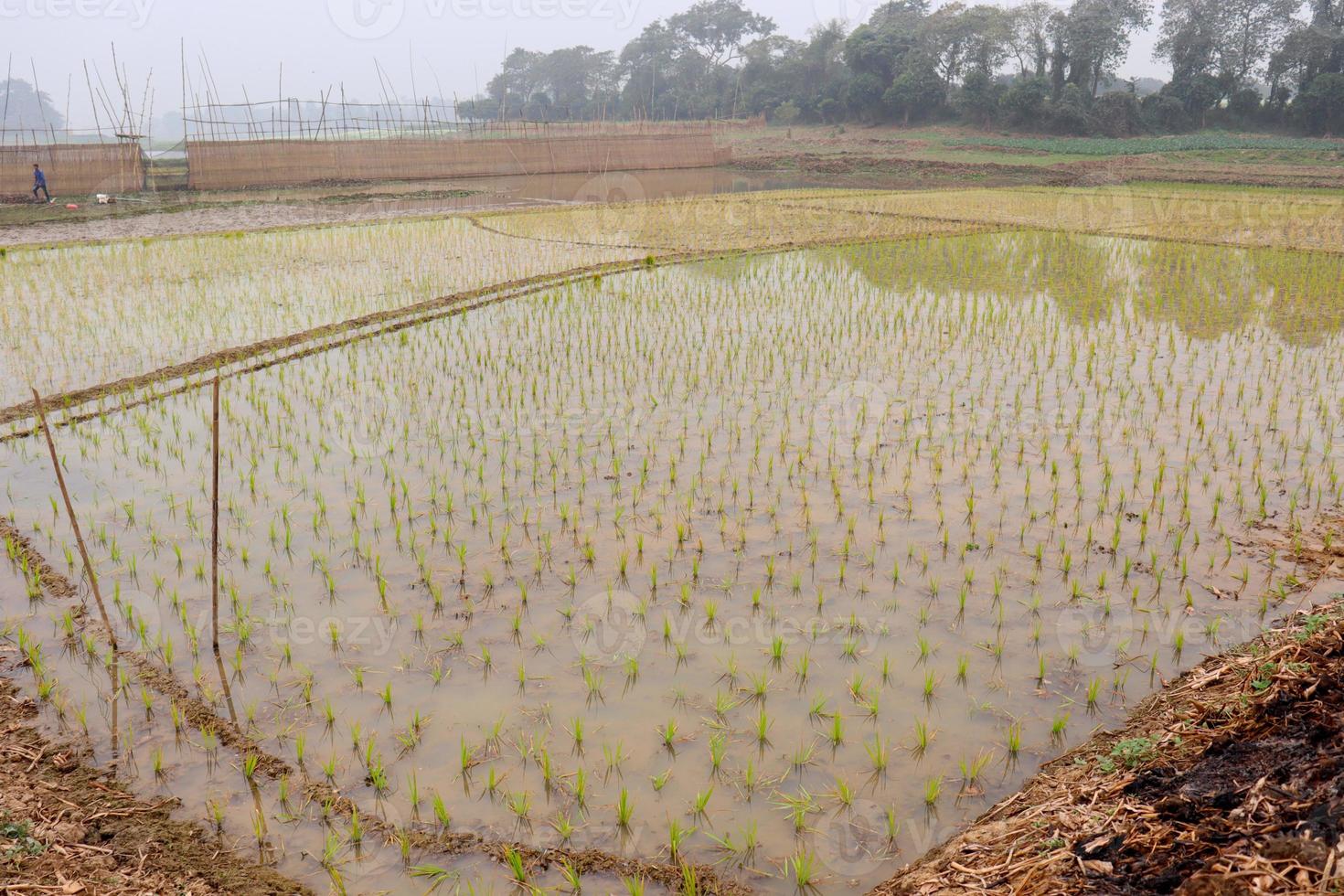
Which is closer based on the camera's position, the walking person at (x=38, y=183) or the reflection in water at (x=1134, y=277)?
the reflection in water at (x=1134, y=277)

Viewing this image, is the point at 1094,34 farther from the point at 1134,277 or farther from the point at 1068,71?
the point at 1134,277

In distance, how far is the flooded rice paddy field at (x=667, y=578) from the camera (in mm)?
2295

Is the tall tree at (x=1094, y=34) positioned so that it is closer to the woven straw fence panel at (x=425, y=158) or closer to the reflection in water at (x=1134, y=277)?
the woven straw fence panel at (x=425, y=158)

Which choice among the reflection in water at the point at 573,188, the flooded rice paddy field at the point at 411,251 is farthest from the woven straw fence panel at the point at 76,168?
the flooded rice paddy field at the point at 411,251

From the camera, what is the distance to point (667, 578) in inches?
133

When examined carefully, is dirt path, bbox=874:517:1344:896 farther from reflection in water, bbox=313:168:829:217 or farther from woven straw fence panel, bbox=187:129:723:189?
woven straw fence panel, bbox=187:129:723:189

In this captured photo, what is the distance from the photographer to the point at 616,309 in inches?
298

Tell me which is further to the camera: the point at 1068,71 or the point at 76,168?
the point at 1068,71

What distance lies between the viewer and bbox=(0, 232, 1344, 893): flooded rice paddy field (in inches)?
90.4

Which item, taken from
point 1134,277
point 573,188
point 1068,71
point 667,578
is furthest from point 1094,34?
point 667,578

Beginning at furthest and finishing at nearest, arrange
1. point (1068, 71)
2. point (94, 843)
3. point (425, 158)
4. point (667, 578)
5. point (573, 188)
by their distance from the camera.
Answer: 1. point (1068, 71)
2. point (425, 158)
3. point (573, 188)
4. point (667, 578)
5. point (94, 843)

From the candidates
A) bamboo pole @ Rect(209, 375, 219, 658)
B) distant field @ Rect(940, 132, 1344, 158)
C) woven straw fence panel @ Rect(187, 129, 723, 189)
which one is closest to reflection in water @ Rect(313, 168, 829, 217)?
woven straw fence panel @ Rect(187, 129, 723, 189)

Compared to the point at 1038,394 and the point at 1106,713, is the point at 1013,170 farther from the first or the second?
the point at 1106,713

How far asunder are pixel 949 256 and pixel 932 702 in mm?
8356
